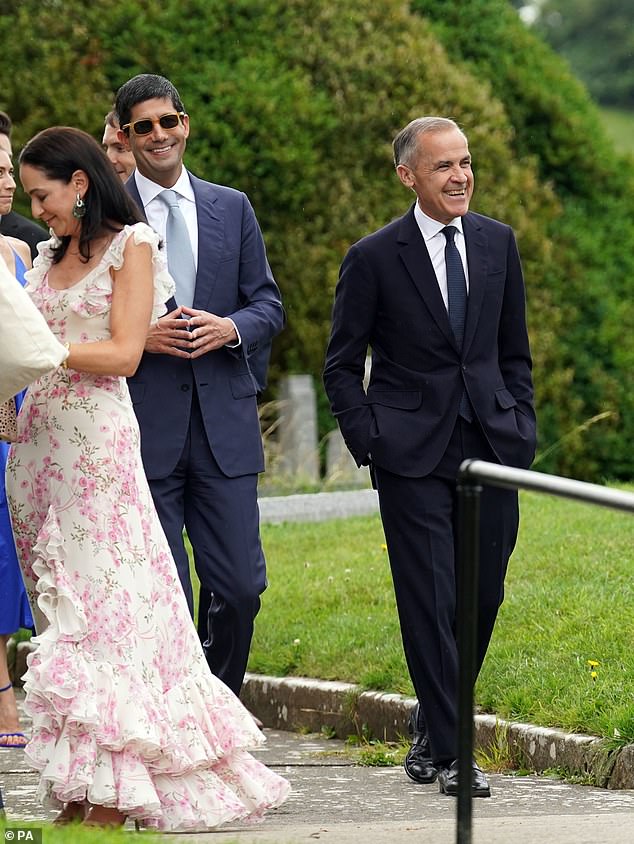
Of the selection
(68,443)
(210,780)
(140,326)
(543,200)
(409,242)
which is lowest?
(210,780)

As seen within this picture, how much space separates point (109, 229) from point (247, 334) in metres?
0.97

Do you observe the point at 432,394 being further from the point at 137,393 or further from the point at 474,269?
the point at 137,393

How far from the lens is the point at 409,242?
5.81m

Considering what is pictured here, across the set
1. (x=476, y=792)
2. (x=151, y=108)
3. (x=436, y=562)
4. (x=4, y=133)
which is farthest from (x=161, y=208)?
(x=476, y=792)

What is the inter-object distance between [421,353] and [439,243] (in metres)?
0.41

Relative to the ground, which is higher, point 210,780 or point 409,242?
point 409,242

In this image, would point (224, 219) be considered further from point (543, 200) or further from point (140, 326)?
point (543, 200)

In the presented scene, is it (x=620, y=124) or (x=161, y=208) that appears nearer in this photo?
(x=161, y=208)

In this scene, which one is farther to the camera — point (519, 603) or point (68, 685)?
point (519, 603)

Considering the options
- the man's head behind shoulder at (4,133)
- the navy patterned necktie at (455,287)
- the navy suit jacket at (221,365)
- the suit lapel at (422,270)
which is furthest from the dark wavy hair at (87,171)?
the man's head behind shoulder at (4,133)

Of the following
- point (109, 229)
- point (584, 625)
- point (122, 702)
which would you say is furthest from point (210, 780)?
point (584, 625)

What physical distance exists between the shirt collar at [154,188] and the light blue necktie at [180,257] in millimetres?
82

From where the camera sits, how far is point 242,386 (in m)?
5.92

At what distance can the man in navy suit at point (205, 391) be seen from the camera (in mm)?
5746
